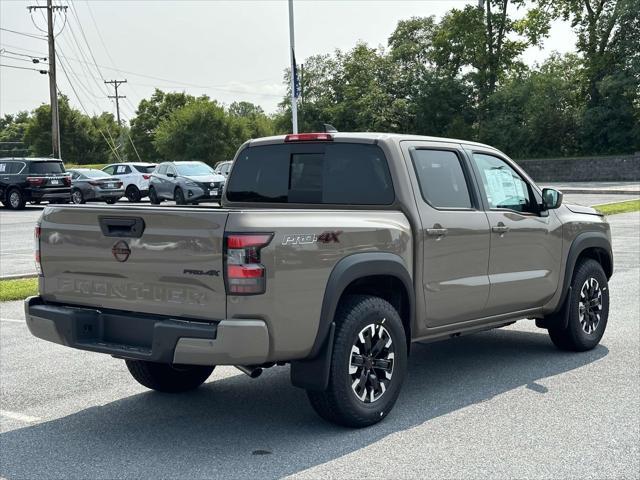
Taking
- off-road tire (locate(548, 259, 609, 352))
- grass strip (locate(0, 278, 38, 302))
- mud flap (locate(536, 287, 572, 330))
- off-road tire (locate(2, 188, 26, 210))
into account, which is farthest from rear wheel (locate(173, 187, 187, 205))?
mud flap (locate(536, 287, 572, 330))

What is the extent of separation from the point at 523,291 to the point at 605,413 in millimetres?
1475

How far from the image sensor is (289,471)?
4.76 metres

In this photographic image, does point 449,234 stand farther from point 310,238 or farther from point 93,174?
point 93,174

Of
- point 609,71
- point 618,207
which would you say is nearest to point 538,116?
point 609,71

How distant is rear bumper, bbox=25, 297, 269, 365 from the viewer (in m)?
4.85

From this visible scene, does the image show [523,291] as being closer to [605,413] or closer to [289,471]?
[605,413]

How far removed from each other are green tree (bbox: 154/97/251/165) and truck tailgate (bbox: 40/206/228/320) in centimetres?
7280

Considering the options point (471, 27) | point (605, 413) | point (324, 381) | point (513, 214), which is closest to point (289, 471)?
point (324, 381)

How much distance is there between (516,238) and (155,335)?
3.26 m

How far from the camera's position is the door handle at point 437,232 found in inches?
241

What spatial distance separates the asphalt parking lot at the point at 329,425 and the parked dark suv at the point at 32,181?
25.0 metres

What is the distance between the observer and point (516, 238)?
6.98m

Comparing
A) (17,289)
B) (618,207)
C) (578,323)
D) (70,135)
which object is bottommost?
(17,289)

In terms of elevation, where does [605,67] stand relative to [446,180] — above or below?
above
